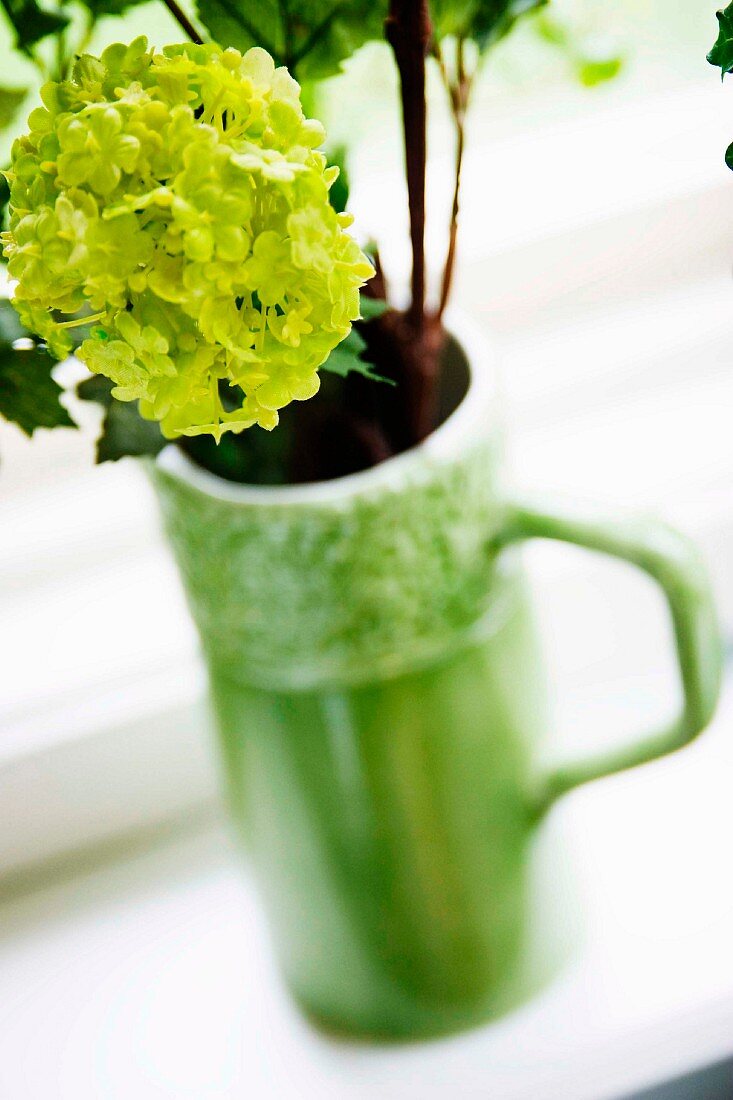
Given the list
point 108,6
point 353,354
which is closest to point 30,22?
point 108,6

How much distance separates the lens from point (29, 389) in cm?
34

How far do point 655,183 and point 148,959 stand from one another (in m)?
0.55

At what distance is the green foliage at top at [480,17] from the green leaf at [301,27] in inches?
1.1

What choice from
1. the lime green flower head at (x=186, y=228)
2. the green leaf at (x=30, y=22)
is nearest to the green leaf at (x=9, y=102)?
the green leaf at (x=30, y=22)

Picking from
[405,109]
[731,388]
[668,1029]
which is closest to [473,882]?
[668,1029]

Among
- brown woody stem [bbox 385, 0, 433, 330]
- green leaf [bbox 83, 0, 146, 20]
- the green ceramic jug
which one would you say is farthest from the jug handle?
green leaf [bbox 83, 0, 146, 20]

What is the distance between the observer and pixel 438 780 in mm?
425

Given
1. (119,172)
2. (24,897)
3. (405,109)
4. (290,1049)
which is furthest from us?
(24,897)

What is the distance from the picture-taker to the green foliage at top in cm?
35

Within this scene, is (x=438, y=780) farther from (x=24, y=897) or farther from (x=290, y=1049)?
(x=24, y=897)

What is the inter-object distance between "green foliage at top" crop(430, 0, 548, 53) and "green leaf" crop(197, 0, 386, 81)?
0.03m

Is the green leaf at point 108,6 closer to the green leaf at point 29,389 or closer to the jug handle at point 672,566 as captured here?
the green leaf at point 29,389

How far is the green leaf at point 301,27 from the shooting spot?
32 cm

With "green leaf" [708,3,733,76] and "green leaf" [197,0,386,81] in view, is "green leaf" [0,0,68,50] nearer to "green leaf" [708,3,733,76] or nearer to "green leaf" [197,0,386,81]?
"green leaf" [197,0,386,81]
